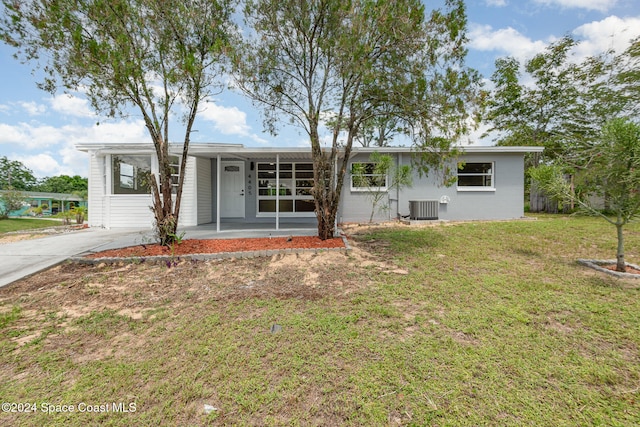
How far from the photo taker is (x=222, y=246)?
6.08m

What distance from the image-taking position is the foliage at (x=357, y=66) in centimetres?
482

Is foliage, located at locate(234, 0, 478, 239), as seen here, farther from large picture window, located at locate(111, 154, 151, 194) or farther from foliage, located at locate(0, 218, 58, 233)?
foliage, located at locate(0, 218, 58, 233)

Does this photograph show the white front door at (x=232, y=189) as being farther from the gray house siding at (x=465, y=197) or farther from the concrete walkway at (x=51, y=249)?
the gray house siding at (x=465, y=197)

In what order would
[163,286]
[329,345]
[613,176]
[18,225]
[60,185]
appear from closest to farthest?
→ 1. [329,345]
2. [163,286]
3. [613,176]
4. [18,225]
5. [60,185]

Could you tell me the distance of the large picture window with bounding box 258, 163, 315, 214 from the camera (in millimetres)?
10727

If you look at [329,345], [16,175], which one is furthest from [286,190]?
[16,175]

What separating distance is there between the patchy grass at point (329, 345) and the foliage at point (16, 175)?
48660mm

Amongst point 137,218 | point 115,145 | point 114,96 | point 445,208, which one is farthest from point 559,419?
point 115,145

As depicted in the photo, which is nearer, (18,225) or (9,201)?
(18,225)

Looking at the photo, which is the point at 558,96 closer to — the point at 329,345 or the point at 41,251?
the point at 329,345

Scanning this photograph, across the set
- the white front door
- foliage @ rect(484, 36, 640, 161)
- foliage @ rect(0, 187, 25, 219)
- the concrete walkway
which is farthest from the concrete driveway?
foliage @ rect(484, 36, 640, 161)

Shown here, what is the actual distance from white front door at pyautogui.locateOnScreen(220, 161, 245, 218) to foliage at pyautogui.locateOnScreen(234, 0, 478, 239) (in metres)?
4.88

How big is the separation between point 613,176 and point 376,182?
6580mm

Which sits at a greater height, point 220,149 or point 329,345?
point 220,149
